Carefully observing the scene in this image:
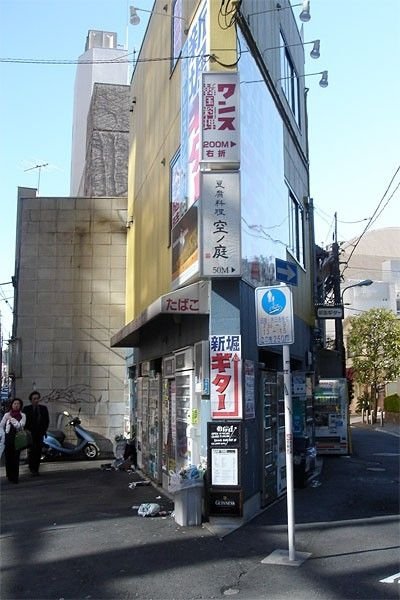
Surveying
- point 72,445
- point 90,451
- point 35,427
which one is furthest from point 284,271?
point 72,445

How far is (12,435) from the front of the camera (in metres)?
12.5

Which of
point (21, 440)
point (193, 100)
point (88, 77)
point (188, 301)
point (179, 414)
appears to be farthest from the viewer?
point (88, 77)

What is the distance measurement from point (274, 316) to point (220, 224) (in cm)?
211

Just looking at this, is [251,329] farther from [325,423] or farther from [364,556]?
[325,423]

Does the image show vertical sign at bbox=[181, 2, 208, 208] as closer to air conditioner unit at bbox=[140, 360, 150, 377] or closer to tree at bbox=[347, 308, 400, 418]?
air conditioner unit at bbox=[140, 360, 150, 377]

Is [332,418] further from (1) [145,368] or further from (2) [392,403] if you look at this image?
(2) [392,403]

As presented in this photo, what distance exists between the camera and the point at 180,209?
10.5 m

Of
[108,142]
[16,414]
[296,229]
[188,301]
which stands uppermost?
[108,142]

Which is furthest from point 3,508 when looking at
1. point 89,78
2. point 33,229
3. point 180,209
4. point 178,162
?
point 89,78

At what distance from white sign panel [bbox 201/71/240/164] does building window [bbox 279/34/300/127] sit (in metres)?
5.53

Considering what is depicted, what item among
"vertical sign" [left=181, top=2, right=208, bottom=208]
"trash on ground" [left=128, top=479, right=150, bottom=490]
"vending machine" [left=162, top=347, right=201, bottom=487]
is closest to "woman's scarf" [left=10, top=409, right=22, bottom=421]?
"trash on ground" [left=128, top=479, right=150, bottom=490]

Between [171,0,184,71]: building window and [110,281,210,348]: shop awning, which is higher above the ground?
[171,0,184,71]: building window

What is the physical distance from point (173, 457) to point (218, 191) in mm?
4640

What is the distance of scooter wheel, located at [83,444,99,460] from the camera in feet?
54.3
